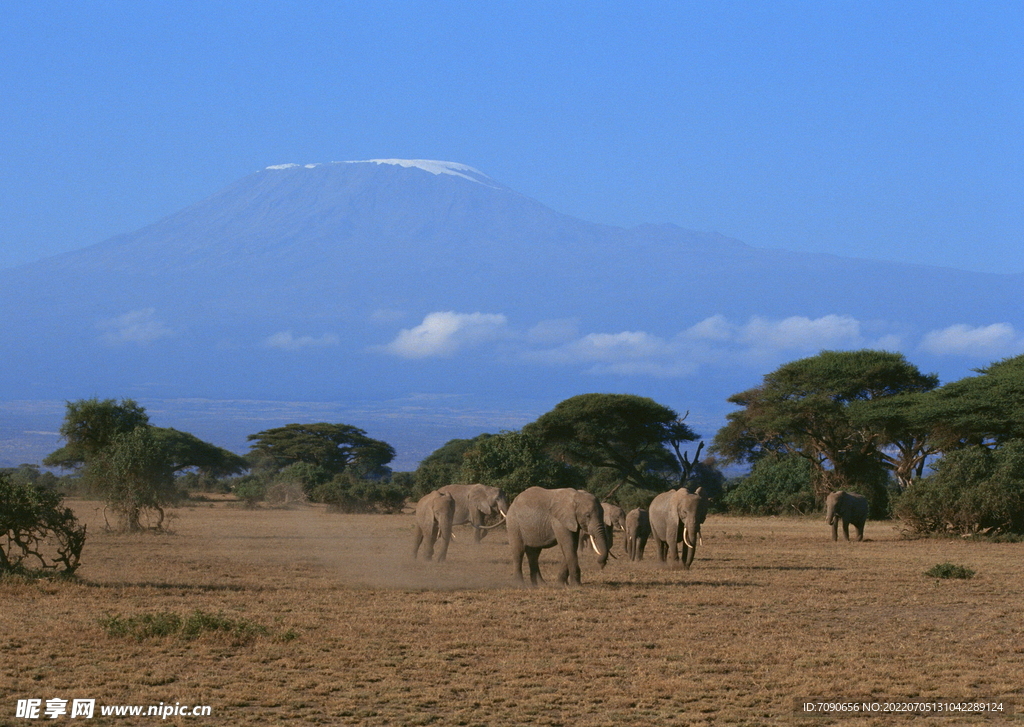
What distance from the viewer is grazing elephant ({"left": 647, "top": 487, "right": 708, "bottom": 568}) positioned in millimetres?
22562

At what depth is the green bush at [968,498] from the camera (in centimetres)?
3291

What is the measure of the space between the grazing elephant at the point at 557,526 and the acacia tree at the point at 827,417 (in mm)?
31049

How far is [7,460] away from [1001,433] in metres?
109

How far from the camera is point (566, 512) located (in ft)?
62.2

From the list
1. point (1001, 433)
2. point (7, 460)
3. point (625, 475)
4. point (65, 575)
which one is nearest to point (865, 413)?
point (1001, 433)

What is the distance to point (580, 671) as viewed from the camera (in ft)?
39.0

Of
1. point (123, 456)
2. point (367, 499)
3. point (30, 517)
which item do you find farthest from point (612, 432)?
point (30, 517)

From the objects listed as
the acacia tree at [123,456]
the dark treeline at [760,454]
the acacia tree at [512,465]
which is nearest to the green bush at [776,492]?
the dark treeline at [760,454]

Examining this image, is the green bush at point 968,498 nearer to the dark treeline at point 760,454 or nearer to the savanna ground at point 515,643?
the dark treeline at point 760,454

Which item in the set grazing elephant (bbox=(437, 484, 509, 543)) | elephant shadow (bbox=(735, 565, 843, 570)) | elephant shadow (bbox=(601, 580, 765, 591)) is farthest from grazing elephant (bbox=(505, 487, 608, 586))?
grazing elephant (bbox=(437, 484, 509, 543))

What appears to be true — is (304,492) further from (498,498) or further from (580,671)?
(580,671)

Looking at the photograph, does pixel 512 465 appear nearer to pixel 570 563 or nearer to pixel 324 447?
pixel 570 563

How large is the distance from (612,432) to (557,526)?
130 feet

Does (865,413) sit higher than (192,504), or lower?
higher
